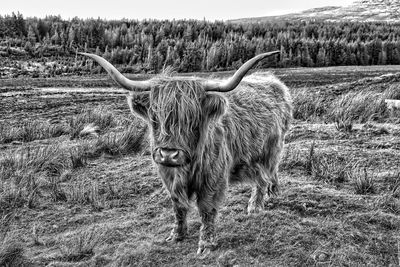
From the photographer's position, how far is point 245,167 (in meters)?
3.98

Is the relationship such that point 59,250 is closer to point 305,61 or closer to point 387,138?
point 387,138

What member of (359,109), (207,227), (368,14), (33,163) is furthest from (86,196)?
(368,14)

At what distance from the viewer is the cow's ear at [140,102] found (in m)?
3.20

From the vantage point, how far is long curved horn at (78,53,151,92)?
3.08 meters

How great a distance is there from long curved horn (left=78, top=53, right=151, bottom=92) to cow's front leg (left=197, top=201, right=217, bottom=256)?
1.00 metres

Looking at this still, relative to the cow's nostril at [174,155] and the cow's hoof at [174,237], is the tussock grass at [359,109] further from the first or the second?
the cow's nostril at [174,155]

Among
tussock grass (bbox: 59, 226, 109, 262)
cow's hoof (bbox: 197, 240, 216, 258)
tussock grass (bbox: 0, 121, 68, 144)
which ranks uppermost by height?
tussock grass (bbox: 0, 121, 68, 144)

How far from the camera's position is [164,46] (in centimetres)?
2214

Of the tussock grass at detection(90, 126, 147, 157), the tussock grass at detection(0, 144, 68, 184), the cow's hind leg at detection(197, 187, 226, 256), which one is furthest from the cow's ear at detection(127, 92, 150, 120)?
the tussock grass at detection(90, 126, 147, 157)

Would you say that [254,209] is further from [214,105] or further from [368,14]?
[368,14]

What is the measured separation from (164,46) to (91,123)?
15.2 m

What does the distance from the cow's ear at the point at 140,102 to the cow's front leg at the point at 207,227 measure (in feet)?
2.73

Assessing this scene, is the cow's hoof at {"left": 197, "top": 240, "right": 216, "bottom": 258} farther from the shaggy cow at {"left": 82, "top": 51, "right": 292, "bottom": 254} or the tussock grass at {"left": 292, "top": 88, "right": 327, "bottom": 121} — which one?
the tussock grass at {"left": 292, "top": 88, "right": 327, "bottom": 121}

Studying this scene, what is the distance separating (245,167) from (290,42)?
21207mm
